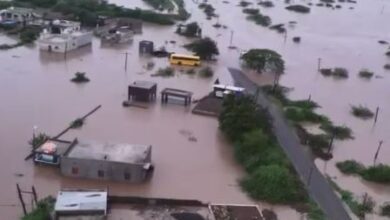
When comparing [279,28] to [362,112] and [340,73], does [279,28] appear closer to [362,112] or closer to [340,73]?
[340,73]

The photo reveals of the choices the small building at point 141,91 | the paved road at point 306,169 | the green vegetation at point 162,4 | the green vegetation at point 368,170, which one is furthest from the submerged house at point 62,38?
the green vegetation at point 368,170

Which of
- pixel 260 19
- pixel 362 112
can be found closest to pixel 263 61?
pixel 362 112

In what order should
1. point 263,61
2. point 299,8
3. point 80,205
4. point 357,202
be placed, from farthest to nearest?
point 299,8
point 263,61
point 357,202
point 80,205

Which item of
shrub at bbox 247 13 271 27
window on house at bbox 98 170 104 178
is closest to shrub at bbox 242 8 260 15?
shrub at bbox 247 13 271 27

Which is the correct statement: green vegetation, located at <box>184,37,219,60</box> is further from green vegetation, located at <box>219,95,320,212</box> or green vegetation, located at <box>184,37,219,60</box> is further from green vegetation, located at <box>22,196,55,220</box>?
green vegetation, located at <box>22,196,55,220</box>

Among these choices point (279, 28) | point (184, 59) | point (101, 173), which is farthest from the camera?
point (279, 28)

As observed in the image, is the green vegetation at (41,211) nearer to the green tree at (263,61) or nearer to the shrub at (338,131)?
the shrub at (338,131)

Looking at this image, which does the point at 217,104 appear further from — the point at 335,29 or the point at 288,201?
the point at 335,29

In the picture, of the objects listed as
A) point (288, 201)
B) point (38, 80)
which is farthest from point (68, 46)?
point (288, 201)

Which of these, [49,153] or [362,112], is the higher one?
[362,112]
